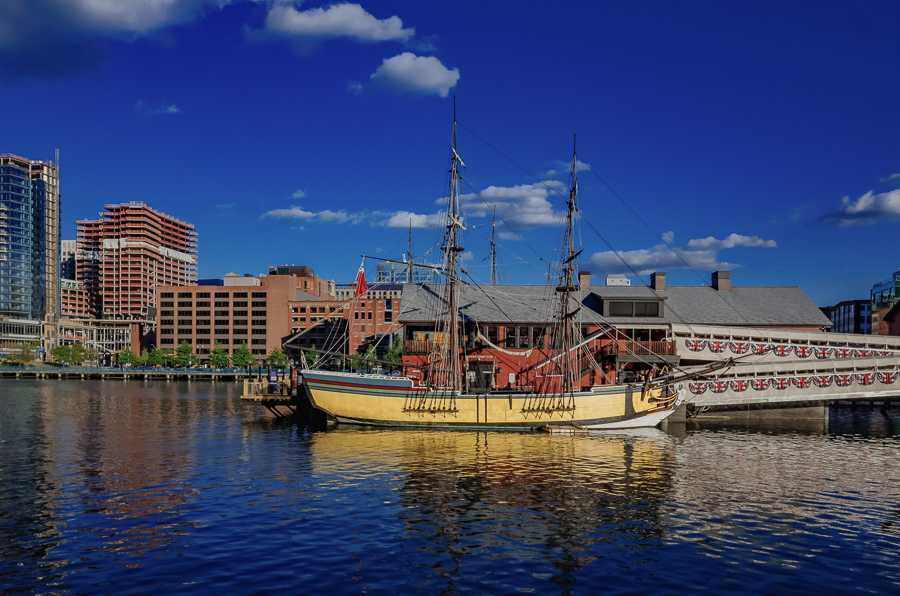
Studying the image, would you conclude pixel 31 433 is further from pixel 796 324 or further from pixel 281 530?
pixel 796 324

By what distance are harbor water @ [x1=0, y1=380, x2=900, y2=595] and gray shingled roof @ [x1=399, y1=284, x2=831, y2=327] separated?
18761 mm

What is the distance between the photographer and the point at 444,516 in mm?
24188

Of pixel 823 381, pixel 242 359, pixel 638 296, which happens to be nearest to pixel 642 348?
pixel 638 296

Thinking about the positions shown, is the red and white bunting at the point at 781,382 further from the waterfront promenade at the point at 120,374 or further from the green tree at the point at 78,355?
the green tree at the point at 78,355

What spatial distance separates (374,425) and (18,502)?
26.5 meters

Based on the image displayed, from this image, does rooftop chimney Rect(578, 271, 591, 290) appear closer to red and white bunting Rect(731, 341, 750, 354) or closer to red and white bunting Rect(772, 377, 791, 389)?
red and white bunting Rect(731, 341, 750, 354)

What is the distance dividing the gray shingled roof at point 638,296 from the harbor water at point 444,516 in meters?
18.8

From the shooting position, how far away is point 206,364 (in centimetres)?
18825

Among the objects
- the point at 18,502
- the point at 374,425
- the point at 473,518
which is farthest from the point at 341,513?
the point at 374,425

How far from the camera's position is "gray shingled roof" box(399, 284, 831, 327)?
6138cm

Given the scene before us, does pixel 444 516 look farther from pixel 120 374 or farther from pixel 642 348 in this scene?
pixel 120 374

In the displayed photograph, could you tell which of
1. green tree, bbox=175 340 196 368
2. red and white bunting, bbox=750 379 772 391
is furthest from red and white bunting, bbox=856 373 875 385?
green tree, bbox=175 340 196 368

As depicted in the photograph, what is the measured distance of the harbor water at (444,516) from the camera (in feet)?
59.4

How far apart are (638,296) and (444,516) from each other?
45.4 meters
